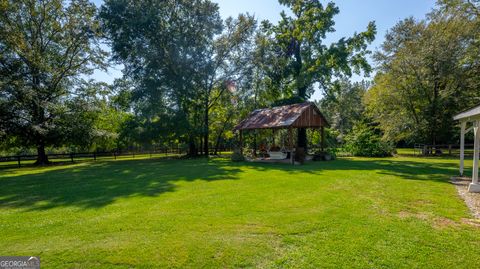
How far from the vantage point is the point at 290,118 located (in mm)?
17250

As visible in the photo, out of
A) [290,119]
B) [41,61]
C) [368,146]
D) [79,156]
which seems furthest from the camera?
[79,156]

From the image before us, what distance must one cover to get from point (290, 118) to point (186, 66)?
11268 millimetres

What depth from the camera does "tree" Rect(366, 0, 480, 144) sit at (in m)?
21.1

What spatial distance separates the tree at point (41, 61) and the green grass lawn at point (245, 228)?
598 inches

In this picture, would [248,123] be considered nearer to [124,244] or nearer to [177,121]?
[177,121]

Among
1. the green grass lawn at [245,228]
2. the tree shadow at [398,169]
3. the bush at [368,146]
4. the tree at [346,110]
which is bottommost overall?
the green grass lawn at [245,228]

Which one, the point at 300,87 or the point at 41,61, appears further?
the point at 300,87

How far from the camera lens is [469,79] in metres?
21.4

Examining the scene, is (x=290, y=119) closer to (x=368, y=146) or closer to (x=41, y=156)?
(x=368, y=146)

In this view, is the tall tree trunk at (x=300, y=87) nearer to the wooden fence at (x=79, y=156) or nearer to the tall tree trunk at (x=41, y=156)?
the wooden fence at (x=79, y=156)

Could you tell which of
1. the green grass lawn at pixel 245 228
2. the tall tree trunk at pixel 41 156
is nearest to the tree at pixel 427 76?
the green grass lawn at pixel 245 228

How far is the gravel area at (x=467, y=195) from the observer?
5.84 m

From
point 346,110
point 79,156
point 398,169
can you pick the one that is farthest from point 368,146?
point 79,156

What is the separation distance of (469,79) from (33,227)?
95.9ft
